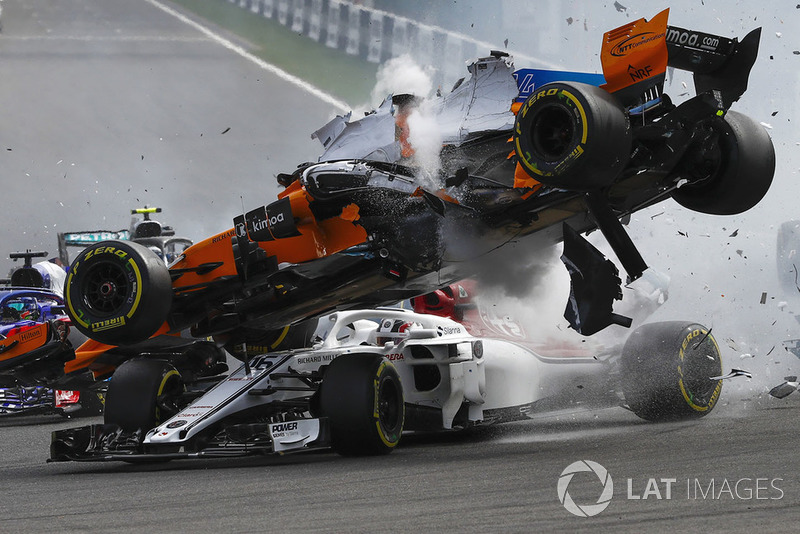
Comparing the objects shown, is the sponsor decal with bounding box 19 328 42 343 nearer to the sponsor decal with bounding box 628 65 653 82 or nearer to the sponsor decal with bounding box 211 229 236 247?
the sponsor decal with bounding box 211 229 236 247

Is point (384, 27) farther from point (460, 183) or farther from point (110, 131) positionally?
point (110, 131)

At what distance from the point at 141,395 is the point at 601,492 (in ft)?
15.6

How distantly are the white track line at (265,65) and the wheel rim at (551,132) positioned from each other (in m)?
6.30

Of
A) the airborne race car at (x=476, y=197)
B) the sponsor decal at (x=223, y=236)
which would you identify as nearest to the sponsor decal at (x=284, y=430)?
the airborne race car at (x=476, y=197)

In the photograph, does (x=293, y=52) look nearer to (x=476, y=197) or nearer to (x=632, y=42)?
(x=476, y=197)

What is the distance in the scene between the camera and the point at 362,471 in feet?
24.9

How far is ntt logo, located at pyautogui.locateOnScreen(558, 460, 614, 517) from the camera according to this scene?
530cm

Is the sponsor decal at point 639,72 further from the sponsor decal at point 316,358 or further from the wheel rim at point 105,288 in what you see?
the wheel rim at point 105,288

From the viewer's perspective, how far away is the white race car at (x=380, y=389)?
8.58m

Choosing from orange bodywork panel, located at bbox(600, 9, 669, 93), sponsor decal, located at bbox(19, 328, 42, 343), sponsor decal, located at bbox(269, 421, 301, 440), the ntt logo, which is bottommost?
the ntt logo

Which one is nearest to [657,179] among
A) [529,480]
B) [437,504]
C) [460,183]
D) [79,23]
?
[460,183]

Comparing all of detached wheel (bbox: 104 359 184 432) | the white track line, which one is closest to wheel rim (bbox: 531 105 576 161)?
detached wheel (bbox: 104 359 184 432)

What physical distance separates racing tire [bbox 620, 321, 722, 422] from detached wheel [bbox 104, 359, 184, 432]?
434cm

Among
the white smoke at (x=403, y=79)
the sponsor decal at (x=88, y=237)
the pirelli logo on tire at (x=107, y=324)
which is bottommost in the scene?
the pirelli logo on tire at (x=107, y=324)
